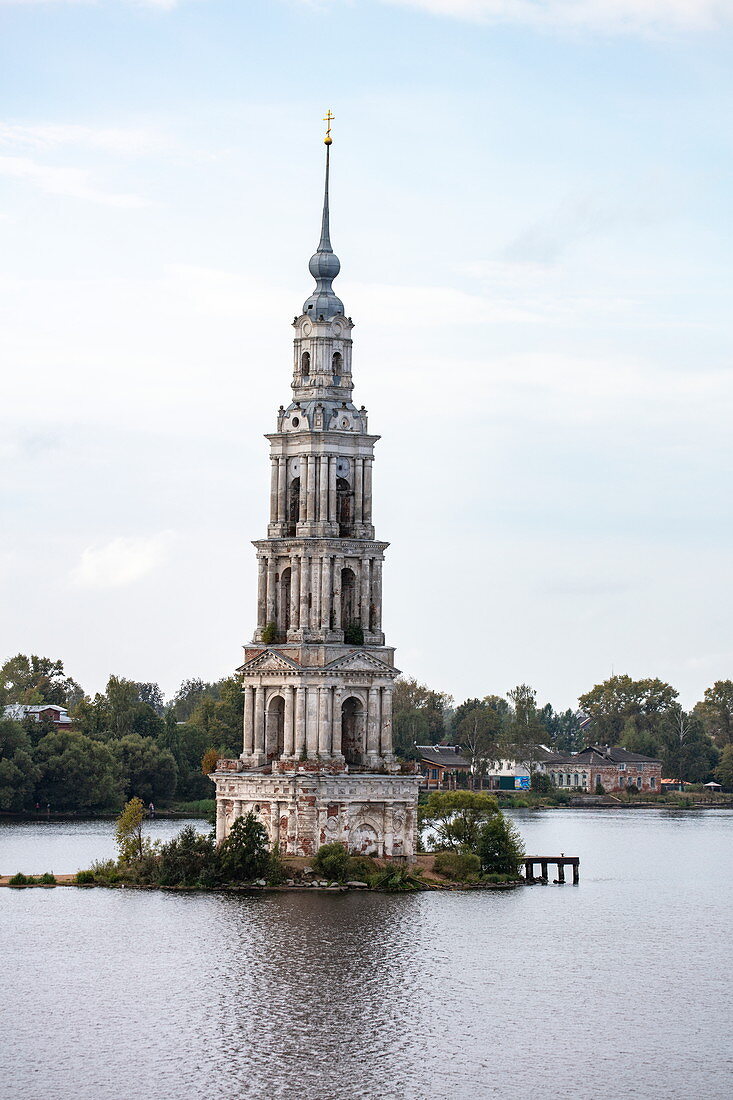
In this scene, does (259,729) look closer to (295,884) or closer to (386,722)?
(386,722)

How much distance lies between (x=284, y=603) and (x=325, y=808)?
11969mm

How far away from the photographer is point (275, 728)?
3661 inches

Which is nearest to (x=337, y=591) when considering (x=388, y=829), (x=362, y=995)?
(x=388, y=829)

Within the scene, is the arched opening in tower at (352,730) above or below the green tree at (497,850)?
above

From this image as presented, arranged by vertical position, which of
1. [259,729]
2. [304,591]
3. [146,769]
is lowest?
[259,729]

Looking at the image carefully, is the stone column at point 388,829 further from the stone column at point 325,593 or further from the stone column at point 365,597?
the stone column at point 365,597

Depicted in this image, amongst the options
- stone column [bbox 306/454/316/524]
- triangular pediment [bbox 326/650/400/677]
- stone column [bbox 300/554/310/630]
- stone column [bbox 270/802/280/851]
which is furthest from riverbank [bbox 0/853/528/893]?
stone column [bbox 306/454/316/524]

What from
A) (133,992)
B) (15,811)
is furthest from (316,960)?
(15,811)

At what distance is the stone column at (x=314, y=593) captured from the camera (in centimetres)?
9106

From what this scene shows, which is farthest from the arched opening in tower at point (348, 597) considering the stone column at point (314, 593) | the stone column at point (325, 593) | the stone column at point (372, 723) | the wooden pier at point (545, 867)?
the wooden pier at point (545, 867)

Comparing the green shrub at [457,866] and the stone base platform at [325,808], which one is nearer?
the stone base platform at [325,808]

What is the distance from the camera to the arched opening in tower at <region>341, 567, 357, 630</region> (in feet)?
306

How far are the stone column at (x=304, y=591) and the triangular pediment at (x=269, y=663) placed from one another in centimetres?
187

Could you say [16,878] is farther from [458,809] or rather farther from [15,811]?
[15,811]
